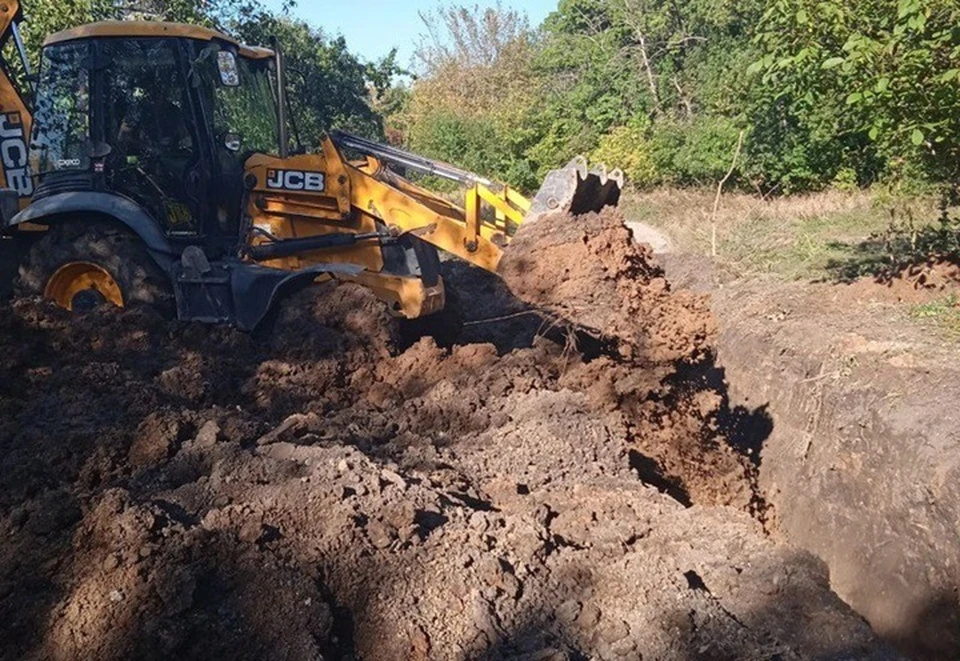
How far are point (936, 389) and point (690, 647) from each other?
4.12m

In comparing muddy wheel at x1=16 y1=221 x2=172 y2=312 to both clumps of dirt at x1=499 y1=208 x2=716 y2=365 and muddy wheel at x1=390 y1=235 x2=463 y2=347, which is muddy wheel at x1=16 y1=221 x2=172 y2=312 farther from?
clumps of dirt at x1=499 y1=208 x2=716 y2=365

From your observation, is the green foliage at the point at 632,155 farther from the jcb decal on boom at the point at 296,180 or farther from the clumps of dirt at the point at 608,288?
the clumps of dirt at the point at 608,288

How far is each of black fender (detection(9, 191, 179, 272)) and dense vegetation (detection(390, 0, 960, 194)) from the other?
17.2 feet

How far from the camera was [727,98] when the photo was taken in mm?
20438

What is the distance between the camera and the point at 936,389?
686 centimetres

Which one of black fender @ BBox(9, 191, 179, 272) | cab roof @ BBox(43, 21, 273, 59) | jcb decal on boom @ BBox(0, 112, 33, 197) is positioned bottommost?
black fender @ BBox(9, 191, 179, 272)

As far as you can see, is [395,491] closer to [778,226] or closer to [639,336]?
[639,336]

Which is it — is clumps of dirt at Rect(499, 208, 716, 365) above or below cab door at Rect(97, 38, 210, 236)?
below

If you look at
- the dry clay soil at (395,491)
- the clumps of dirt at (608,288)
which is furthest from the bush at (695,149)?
the dry clay soil at (395,491)

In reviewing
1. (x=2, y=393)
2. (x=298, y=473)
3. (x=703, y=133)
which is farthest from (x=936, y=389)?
(x=703, y=133)

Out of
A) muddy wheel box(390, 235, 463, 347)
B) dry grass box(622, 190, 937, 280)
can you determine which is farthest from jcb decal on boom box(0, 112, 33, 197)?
dry grass box(622, 190, 937, 280)

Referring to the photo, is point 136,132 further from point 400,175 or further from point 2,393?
point 2,393

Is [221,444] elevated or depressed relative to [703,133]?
depressed

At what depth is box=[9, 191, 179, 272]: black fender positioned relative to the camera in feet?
25.8
